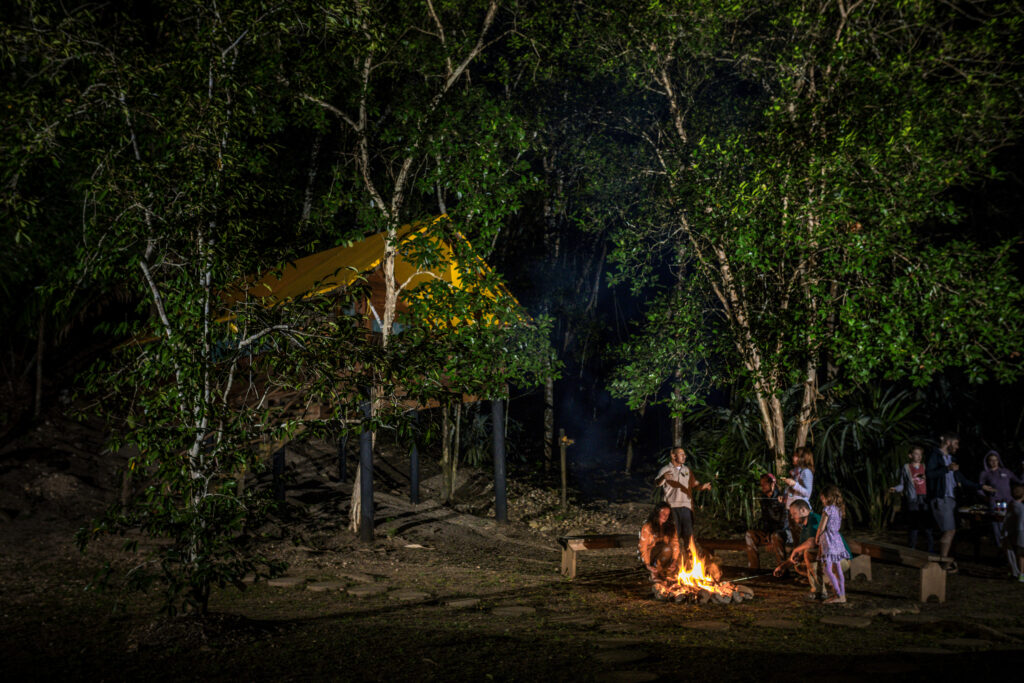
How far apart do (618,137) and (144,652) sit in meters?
21.4

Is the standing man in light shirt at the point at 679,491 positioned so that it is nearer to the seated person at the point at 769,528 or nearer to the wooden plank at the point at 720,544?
the wooden plank at the point at 720,544

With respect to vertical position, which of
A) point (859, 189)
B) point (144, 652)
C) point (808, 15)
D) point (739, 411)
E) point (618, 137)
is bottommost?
point (144, 652)

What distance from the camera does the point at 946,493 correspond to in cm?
998

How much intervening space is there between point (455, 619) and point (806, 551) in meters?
3.94

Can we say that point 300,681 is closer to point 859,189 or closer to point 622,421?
point 859,189

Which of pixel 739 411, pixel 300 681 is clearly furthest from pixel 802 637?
pixel 739 411

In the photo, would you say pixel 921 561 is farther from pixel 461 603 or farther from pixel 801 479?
pixel 461 603

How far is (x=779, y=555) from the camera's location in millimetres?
9641

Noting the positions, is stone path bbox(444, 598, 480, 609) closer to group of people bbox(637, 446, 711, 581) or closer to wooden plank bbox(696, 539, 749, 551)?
group of people bbox(637, 446, 711, 581)

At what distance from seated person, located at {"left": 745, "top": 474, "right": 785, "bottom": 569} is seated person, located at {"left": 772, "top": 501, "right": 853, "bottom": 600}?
287 millimetres

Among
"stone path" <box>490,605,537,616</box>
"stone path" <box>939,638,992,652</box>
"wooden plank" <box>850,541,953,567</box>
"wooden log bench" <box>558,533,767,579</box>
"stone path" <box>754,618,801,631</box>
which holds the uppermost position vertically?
"wooden plank" <box>850,541,953,567</box>

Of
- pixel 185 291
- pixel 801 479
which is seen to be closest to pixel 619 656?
pixel 801 479

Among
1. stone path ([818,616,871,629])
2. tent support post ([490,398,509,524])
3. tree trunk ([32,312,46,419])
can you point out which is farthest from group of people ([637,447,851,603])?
tree trunk ([32,312,46,419])

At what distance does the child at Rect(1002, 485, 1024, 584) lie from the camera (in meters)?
9.29
